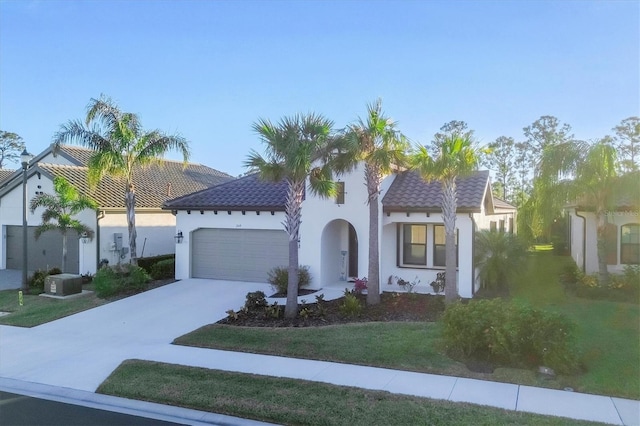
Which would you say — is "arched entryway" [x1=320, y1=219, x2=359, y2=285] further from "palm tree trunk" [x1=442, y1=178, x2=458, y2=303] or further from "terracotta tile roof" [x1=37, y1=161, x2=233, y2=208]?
"terracotta tile roof" [x1=37, y1=161, x2=233, y2=208]

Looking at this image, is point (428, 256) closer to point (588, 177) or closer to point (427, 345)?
point (588, 177)

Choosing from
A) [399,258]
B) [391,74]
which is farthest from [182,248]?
[391,74]

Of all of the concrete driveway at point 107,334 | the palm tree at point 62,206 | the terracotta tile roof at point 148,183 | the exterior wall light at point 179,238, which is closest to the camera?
the concrete driveway at point 107,334

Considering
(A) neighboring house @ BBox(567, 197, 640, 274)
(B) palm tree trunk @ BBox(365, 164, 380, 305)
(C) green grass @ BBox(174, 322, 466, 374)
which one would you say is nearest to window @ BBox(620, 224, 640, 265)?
(A) neighboring house @ BBox(567, 197, 640, 274)

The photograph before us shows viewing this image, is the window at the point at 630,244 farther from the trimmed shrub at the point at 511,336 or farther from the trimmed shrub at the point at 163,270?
the trimmed shrub at the point at 163,270

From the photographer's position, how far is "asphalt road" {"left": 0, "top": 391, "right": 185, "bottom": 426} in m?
6.86

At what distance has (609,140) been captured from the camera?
1466 centimetres

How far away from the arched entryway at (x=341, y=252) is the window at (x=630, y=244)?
9688 millimetres

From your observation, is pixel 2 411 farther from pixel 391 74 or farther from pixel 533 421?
pixel 391 74

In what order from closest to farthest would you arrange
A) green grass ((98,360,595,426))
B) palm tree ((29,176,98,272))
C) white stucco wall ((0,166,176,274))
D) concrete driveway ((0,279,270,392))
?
green grass ((98,360,595,426)) → concrete driveway ((0,279,270,392)) → palm tree ((29,176,98,272)) → white stucco wall ((0,166,176,274))

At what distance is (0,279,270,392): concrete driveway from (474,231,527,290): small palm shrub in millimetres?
7241

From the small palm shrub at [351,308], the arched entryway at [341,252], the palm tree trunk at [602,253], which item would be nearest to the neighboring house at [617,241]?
the palm tree trunk at [602,253]

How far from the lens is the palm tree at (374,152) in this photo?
1305 cm

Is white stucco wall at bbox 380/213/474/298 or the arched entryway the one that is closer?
white stucco wall at bbox 380/213/474/298
